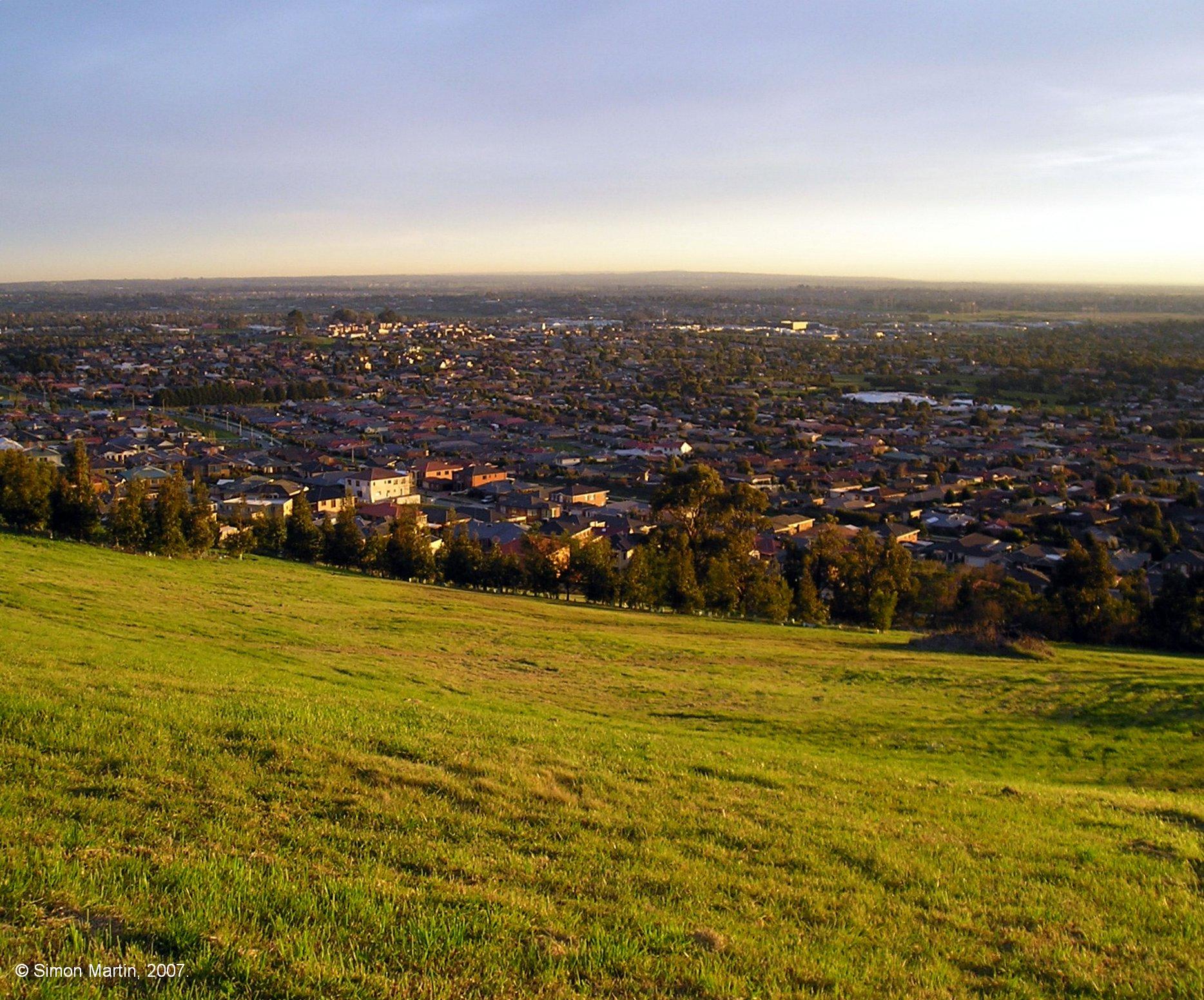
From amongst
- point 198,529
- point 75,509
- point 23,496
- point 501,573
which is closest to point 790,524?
Answer: point 501,573

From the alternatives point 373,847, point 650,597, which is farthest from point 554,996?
point 650,597

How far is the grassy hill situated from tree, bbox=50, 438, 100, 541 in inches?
658

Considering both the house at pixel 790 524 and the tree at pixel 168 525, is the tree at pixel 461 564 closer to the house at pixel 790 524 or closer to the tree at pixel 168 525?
the tree at pixel 168 525

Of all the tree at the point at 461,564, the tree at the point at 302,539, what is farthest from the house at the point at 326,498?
the tree at the point at 461,564

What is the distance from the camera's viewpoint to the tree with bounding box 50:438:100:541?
27016 millimetres

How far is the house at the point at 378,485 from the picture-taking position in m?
47.7

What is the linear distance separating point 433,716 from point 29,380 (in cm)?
9459

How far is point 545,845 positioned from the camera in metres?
→ 5.64

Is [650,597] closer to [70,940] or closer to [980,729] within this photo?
[980,729]

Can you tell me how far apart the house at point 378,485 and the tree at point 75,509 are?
18.7m

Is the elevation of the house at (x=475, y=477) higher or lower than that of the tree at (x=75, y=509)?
lower

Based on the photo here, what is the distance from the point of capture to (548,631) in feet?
62.7

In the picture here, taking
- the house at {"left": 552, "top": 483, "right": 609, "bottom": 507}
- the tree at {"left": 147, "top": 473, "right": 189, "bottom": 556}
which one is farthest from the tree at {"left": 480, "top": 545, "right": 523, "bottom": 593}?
the house at {"left": 552, "top": 483, "right": 609, "bottom": 507}

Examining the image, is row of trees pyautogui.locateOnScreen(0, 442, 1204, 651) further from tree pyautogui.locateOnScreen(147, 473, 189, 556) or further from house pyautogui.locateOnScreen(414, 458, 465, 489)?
house pyautogui.locateOnScreen(414, 458, 465, 489)
